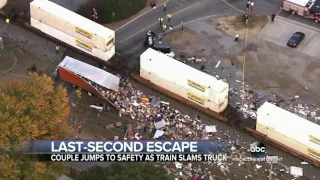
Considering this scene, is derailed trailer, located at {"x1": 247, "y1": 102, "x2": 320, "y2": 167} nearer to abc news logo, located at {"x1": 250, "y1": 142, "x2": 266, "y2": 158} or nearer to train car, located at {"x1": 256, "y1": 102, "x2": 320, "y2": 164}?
train car, located at {"x1": 256, "y1": 102, "x2": 320, "y2": 164}

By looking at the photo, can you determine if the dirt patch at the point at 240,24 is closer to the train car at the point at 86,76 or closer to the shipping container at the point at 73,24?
the shipping container at the point at 73,24

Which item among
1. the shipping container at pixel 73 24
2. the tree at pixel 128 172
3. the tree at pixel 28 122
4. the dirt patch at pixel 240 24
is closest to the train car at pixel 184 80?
the shipping container at pixel 73 24

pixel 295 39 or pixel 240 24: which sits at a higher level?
pixel 240 24

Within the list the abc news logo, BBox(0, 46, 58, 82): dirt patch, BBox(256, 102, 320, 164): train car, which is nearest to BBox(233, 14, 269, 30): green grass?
BBox(256, 102, 320, 164): train car

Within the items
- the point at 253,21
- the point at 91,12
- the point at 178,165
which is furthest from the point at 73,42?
the point at 253,21

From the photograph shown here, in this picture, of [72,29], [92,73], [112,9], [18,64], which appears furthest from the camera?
[112,9]

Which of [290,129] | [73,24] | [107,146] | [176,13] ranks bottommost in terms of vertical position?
[107,146]

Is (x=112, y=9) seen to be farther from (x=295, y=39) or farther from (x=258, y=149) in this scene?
(x=258, y=149)
